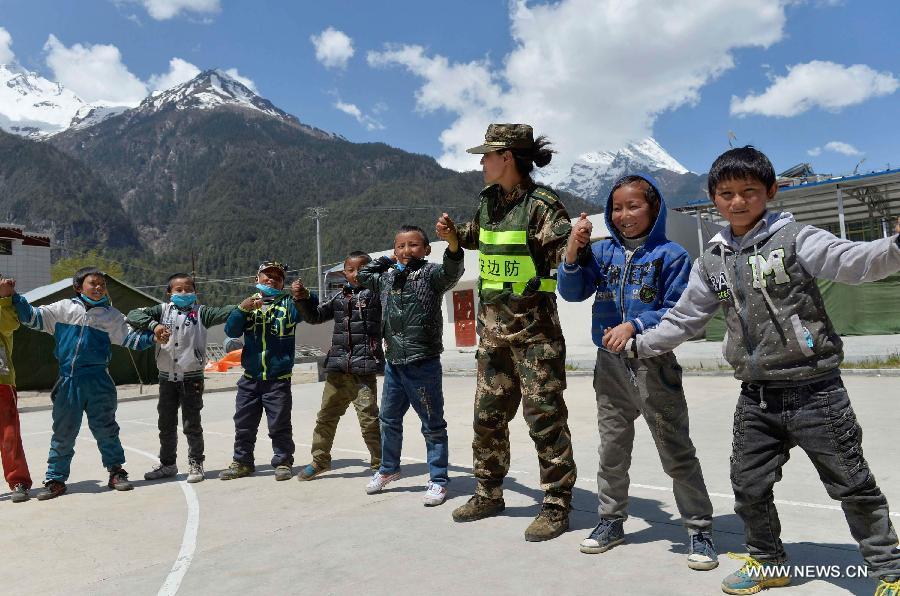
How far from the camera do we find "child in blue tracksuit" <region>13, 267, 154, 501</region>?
5.24 meters

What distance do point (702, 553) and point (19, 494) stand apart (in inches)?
202

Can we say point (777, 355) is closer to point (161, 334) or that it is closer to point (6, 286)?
point (161, 334)

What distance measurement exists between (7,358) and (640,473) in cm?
534

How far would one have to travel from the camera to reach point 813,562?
109 inches

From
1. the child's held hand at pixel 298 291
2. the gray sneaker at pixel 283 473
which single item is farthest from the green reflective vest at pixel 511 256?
the gray sneaker at pixel 283 473

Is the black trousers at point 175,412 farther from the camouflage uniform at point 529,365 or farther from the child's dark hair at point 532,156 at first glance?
the child's dark hair at point 532,156

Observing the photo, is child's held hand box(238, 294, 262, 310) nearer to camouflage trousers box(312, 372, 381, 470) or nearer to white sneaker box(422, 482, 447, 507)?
camouflage trousers box(312, 372, 381, 470)

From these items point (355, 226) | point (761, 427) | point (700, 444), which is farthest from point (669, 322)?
point (355, 226)

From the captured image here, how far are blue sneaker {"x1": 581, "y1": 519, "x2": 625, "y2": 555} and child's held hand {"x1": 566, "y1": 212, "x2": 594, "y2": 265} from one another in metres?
1.35

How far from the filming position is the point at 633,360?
10.0 feet

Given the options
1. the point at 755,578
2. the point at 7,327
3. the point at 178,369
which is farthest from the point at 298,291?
the point at 755,578

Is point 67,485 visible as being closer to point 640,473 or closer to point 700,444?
point 640,473

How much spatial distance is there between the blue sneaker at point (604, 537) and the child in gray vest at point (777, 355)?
25.0 inches

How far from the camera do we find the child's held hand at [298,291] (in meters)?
5.05
